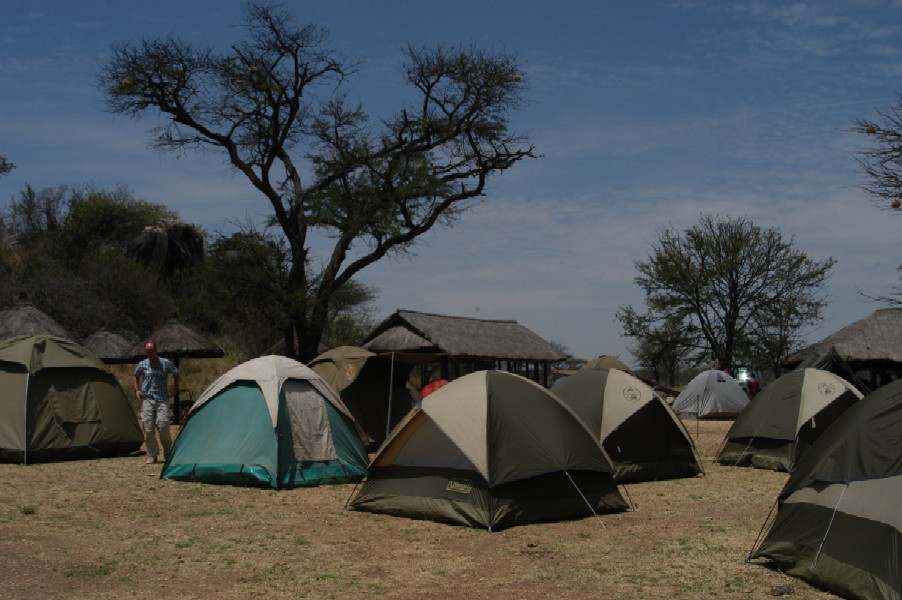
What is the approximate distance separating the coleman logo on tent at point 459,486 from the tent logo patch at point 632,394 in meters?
4.75

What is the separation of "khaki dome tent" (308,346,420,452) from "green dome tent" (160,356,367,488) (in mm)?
3944

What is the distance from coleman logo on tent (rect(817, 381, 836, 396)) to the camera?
51.7 ft

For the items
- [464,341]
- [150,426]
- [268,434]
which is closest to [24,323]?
[150,426]

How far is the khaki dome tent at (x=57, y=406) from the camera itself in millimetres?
14734

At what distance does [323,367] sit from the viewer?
711 inches

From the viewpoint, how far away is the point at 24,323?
22312mm

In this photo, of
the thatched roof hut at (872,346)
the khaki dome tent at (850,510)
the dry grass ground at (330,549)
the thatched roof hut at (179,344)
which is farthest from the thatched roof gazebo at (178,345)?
the thatched roof hut at (872,346)

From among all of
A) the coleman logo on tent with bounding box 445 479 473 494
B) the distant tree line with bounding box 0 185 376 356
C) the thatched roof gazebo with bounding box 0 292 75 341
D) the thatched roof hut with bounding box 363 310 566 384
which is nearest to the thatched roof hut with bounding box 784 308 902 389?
the thatched roof hut with bounding box 363 310 566 384

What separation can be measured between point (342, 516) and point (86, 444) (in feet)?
22.3

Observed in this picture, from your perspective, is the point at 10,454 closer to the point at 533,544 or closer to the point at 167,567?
the point at 167,567

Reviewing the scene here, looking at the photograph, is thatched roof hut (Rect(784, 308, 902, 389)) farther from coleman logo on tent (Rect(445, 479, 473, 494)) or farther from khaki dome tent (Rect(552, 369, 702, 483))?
coleman logo on tent (Rect(445, 479, 473, 494))

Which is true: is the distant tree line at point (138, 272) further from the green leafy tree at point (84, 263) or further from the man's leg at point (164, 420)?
the man's leg at point (164, 420)

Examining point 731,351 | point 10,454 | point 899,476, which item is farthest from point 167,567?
point 731,351

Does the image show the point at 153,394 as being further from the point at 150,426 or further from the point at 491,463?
the point at 491,463
